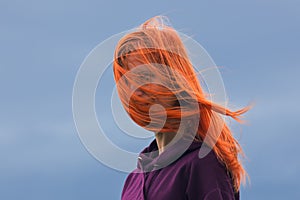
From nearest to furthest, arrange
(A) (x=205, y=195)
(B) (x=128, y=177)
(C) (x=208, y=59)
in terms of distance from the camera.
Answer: (A) (x=205, y=195), (C) (x=208, y=59), (B) (x=128, y=177)

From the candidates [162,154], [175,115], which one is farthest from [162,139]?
[175,115]

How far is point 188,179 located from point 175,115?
0.97 ft

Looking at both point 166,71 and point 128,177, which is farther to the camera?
point 128,177

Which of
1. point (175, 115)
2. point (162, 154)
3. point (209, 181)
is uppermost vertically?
point (175, 115)

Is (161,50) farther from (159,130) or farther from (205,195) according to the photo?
(205,195)

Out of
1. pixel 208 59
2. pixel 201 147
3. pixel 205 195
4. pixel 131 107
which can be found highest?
pixel 208 59

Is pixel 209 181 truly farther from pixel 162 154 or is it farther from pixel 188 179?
pixel 162 154

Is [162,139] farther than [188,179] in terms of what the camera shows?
Yes

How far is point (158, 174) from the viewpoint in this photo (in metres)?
2.71

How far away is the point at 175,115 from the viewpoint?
2.51m

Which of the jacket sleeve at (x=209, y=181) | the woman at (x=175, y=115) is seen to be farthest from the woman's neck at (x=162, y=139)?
the jacket sleeve at (x=209, y=181)

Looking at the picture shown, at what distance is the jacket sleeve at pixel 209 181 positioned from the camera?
8.12 feet

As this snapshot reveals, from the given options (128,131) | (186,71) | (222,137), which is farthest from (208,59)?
(128,131)

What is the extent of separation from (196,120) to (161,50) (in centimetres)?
35
